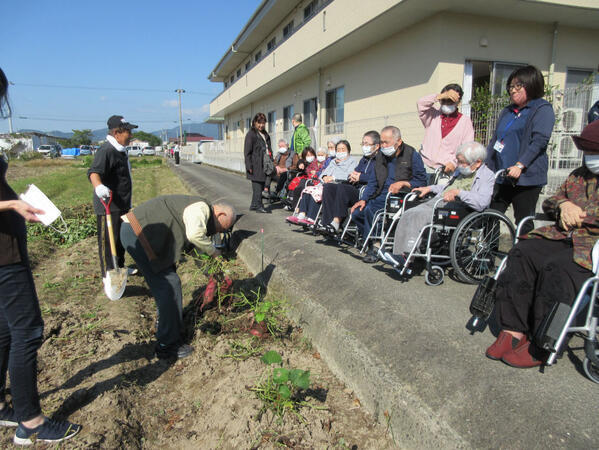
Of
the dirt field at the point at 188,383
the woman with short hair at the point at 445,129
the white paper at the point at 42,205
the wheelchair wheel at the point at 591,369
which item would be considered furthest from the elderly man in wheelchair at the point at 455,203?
the white paper at the point at 42,205

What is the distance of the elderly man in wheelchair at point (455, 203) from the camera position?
3.57 meters

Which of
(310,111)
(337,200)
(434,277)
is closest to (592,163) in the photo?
(434,277)

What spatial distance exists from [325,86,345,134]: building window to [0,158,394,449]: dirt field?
372 inches

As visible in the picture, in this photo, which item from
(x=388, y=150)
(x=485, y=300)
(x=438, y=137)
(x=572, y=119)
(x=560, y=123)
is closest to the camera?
(x=485, y=300)

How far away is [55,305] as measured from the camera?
3.98 m

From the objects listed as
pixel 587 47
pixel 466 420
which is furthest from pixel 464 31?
pixel 466 420

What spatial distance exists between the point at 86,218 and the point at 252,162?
12.3 ft

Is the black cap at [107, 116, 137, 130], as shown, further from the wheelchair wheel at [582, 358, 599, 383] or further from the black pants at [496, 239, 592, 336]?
the wheelchair wheel at [582, 358, 599, 383]

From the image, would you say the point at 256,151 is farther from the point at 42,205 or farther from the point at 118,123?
the point at 42,205

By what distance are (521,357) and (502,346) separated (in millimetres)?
113

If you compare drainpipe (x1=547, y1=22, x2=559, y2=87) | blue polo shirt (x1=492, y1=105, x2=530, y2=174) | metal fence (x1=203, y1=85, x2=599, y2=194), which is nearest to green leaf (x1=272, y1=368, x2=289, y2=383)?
blue polo shirt (x1=492, y1=105, x2=530, y2=174)

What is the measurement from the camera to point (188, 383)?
9.18 feet

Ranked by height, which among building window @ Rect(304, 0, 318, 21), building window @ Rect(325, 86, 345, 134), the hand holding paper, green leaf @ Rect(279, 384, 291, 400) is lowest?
green leaf @ Rect(279, 384, 291, 400)

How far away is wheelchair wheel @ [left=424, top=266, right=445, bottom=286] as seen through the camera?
363cm
